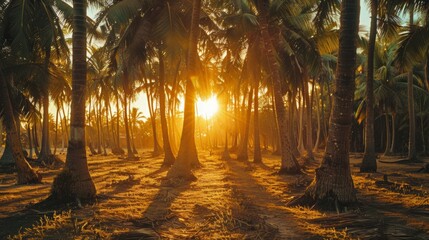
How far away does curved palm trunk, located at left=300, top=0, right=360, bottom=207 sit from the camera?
8047 mm

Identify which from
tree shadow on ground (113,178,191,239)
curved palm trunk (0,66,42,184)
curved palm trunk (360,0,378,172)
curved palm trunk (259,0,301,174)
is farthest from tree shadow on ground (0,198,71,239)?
curved palm trunk (360,0,378,172)

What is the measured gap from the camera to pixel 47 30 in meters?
14.4

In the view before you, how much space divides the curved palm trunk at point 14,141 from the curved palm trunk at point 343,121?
32.6 feet

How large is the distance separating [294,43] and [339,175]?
12836mm

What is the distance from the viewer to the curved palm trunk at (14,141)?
41.7ft

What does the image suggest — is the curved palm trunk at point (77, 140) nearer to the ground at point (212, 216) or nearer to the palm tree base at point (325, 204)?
the ground at point (212, 216)

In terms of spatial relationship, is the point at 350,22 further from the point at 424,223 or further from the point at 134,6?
the point at 134,6

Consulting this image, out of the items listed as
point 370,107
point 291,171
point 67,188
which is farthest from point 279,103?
point 67,188

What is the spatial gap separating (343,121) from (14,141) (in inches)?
412

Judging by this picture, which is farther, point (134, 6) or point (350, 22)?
point (134, 6)

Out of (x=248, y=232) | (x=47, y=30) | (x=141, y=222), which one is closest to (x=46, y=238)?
(x=141, y=222)

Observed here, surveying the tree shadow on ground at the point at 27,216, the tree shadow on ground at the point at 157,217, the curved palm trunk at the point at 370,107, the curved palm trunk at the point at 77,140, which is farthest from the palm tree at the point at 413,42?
the tree shadow on ground at the point at 27,216

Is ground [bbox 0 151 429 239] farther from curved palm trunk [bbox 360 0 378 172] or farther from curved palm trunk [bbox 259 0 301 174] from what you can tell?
curved palm trunk [bbox 360 0 378 172]

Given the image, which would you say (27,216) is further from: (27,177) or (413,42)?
(413,42)
